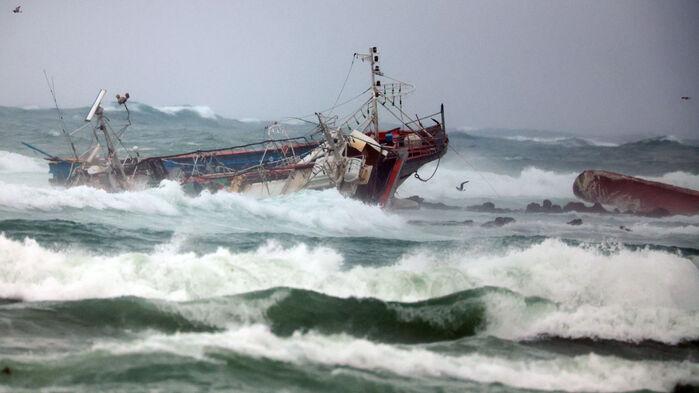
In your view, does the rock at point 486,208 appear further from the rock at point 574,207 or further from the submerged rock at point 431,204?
the rock at point 574,207

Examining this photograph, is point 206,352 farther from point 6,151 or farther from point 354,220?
point 6,151

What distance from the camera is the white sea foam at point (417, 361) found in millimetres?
6238

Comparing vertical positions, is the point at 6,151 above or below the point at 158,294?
above

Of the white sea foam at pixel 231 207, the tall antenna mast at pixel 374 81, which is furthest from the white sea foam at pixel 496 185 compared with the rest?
the white sea foam at pixel 231 207

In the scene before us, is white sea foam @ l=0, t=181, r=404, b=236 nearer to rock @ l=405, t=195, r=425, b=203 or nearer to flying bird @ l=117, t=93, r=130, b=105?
flying bird @ l=117, t=93, r=130, b=105

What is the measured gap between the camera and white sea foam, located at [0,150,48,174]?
10.7m

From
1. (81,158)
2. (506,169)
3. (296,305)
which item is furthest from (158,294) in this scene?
(506,169)

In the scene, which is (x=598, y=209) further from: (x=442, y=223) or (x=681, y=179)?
(x=442, y=223)

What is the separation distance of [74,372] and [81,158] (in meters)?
6.93

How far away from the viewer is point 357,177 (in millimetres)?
13469

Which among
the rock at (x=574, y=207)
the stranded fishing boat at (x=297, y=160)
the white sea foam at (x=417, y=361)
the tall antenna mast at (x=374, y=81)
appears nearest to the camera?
the white sea foam at (x=417, y=361)

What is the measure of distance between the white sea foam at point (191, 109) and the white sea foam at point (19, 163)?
2.15 m

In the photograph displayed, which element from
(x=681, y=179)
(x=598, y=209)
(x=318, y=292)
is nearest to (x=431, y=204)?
(x=598, y=209)

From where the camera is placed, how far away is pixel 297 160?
13.9 m
